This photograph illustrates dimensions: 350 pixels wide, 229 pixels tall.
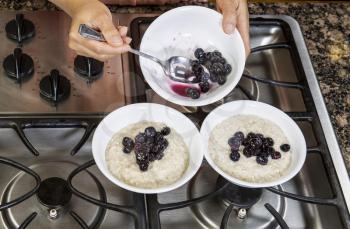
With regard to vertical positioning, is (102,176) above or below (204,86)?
below

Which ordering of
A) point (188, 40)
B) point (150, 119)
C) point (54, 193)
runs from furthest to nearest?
point (188, 40) < point (150, 119) < point (54, 193)

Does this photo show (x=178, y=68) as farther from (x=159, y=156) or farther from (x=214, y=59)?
(x=159, y=156)

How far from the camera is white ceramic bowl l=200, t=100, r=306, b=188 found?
94cm

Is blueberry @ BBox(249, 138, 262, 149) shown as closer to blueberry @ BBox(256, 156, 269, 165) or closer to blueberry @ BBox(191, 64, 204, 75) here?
blueberry @ BBox(256, 156, 269, 165)

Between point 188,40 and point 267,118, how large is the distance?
22 centimetres

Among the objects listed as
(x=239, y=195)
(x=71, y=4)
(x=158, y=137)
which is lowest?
(x=239, y=195)

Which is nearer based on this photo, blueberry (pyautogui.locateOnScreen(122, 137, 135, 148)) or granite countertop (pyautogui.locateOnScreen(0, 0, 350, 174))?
blueberry (pyautogui.locateOnScreen(122, 137, 135, 148))

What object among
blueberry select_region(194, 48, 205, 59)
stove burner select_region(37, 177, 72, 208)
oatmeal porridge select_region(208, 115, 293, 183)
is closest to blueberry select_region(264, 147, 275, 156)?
oatmeal porridge select_region(208, 115, 293, 183)

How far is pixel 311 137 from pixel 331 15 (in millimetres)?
376

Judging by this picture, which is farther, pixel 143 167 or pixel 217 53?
pixel 217 53

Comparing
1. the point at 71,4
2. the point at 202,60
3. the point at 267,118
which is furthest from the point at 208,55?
the point at 71,4

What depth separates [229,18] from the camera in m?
1.02

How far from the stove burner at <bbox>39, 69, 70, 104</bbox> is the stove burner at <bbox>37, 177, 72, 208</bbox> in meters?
0.17

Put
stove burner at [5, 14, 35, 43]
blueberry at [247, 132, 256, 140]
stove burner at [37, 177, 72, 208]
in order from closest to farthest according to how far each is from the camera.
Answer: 1. stove burner at [37, 177, 72, 208]
2. blueberry at [247, 132, 256, 140]
3. stove burner at [5, 14, 35, 43]
